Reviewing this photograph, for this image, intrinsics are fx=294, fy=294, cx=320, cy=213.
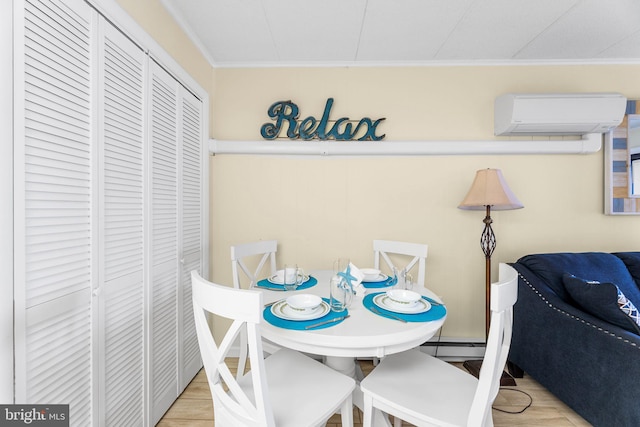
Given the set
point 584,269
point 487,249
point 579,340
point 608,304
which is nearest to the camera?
point 608,304

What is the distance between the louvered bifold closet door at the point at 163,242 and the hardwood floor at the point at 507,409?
97mm

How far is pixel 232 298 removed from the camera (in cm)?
96

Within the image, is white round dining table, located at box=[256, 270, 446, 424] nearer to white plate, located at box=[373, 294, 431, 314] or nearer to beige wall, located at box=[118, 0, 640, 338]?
white plate, located at box=[373, 294, 431, 314]

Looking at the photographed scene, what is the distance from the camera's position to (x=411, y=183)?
2586 millimetres

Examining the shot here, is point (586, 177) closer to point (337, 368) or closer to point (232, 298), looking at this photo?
point (337, 368)

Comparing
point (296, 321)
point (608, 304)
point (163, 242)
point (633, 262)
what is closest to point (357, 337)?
point (296, 321)

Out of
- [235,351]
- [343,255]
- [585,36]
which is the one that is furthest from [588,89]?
[235,351]

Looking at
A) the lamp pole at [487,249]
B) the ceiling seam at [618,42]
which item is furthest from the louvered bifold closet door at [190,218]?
the ceiling seam at [618,42]

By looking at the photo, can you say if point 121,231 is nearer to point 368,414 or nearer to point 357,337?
point 357,337

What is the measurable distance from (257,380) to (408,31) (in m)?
2.34

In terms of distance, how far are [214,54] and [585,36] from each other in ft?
9.37

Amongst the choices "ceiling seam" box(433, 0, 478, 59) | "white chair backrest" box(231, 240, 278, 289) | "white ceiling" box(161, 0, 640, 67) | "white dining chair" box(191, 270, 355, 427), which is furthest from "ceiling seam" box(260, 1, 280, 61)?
"white dining chair" box(191, 270, 355, 427)

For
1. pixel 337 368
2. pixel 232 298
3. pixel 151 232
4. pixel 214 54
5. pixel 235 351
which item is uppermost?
pixel 214 54

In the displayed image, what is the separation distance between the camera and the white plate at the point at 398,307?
1.39m
